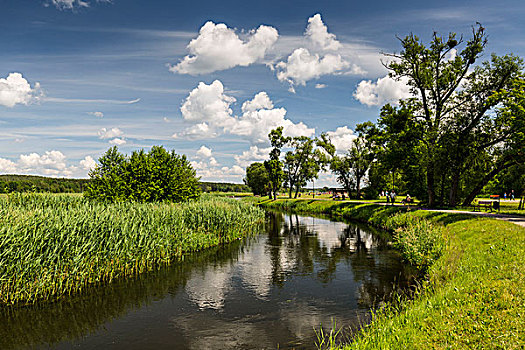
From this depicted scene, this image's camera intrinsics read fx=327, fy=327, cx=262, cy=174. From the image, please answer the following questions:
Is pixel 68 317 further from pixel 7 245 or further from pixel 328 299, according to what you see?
pixel 328 299

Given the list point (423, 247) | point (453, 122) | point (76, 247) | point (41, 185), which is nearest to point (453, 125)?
point (453, 122)

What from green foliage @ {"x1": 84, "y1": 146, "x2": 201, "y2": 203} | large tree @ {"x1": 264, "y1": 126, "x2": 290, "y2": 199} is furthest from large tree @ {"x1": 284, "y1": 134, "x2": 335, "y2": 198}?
green foliage @ {"x1": 84, "y1": 146, "x2": 201, "y2": 203}

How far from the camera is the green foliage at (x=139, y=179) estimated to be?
91.6ft

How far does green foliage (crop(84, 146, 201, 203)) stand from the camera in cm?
2791

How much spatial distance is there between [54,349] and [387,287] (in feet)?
43.3

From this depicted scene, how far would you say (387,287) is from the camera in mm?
15250

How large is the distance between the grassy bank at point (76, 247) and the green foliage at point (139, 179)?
23.6ft

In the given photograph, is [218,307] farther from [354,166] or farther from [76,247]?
[354,166]

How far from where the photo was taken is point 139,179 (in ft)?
94.2

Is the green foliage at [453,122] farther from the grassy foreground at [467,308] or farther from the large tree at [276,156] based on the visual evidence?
the large tree at [276,156]

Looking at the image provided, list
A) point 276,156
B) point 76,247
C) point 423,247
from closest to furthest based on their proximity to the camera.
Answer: point 76,247
point 423,247
point 276,156

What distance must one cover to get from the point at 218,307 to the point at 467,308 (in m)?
8.54

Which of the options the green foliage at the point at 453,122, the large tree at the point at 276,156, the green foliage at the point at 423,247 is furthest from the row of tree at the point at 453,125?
the large tree at the point at 276,156

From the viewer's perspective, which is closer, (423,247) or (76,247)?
(76,247)
